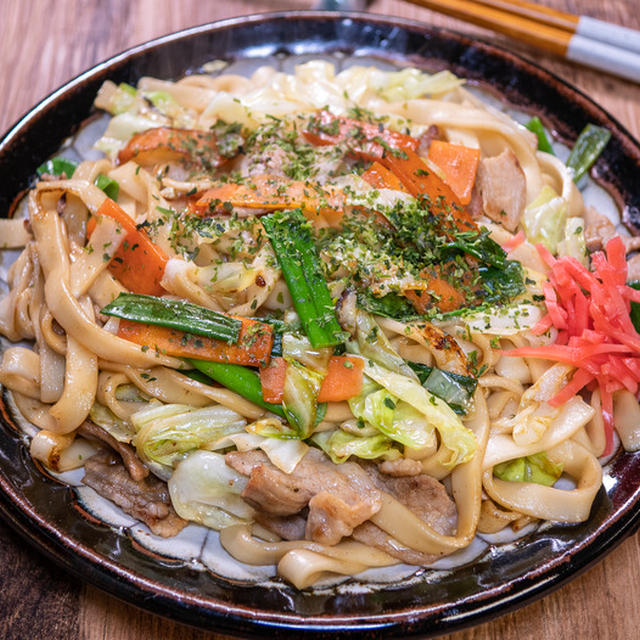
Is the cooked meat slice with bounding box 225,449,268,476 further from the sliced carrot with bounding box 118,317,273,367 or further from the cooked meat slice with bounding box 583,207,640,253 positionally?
the cooked meat slice with bounding box 583,207,640,253

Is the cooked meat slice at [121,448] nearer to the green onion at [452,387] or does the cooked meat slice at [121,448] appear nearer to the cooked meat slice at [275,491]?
the cooked meat slice at [275,491]

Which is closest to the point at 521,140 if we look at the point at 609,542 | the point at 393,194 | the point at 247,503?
the point at 393,194

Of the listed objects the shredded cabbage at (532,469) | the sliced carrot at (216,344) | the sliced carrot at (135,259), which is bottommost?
the shredded cabbage at (532,469)

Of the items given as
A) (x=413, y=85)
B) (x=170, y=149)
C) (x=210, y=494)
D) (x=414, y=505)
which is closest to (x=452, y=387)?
(x=414, y=505)

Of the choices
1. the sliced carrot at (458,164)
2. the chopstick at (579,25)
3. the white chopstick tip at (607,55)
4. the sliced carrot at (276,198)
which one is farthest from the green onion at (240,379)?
the white chopstick tip at (607,55)

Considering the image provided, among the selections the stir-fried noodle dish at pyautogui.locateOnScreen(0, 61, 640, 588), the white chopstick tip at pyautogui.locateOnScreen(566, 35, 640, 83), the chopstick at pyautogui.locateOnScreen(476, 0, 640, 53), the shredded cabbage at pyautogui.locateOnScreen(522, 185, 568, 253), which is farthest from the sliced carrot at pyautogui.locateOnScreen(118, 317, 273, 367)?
the white chopstick tip at pyautogui.locateOnScreen(566, 35, 640, 83)

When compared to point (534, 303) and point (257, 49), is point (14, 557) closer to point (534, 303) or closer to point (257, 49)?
point (534, 303)

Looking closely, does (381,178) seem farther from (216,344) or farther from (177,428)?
(177,428)
